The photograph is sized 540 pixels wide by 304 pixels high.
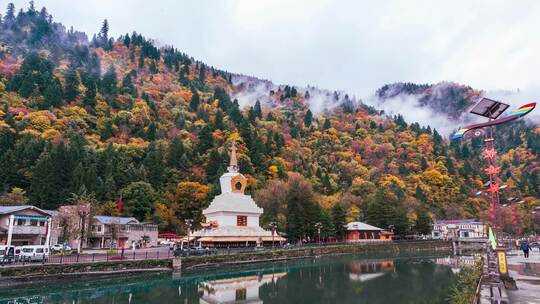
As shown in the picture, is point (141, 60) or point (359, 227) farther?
point (141, 60)

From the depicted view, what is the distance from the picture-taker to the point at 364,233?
231 ft

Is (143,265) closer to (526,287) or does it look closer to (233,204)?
(233,204)

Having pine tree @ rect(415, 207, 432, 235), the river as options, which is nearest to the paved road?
the river

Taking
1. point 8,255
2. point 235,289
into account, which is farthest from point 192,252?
point 8,255

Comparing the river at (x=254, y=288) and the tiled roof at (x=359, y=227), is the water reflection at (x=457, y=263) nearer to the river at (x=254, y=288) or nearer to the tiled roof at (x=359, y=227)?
the river at (x=254, y=288)

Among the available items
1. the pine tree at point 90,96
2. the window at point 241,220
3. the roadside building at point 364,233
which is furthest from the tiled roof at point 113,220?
the pine tree at point 90,96

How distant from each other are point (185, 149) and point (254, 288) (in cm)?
5562

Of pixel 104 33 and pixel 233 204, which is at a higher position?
pixel 104 33

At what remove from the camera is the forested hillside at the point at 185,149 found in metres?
61.6

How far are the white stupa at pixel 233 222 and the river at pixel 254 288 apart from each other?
958cm

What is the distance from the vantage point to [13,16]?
6673 inches

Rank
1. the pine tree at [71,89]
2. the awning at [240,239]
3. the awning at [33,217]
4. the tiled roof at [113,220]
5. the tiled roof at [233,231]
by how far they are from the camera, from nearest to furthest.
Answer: the awning at [33,217] < the awning at [240,239] < the tiled roof at [233,231] < the tiled roof at [113,220] < the pine tree at [71,89]

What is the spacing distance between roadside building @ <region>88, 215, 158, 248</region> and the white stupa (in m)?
9.73

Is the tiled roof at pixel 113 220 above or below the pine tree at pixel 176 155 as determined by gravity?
below
